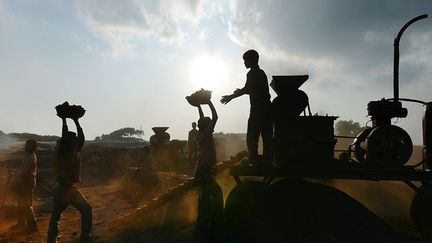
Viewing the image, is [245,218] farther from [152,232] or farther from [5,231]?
[5,231]

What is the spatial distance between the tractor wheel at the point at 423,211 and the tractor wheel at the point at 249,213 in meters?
3.17

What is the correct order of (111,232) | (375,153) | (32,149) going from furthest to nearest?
(32,149) < (111,232) < (375,153)

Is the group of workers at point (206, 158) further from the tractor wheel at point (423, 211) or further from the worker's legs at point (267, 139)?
the tractor wheel at point (423, 211)

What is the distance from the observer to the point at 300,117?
6766 mm

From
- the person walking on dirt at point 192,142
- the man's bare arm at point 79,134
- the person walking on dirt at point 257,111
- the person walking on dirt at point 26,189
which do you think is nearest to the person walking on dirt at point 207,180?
the person walking on dirt at point 257,111

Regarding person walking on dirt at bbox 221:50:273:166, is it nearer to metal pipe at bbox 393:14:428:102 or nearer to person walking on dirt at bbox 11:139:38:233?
metal pipe at bbox 393:14:428:102

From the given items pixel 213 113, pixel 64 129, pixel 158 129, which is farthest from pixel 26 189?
pixel 158 129

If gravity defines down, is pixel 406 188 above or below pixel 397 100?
below

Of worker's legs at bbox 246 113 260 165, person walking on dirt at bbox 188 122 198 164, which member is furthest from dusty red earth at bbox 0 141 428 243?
person walking on dirt at bbox 188 122 198 164

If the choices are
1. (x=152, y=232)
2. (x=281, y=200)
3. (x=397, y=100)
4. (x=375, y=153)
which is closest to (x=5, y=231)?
(x=152, y=232)

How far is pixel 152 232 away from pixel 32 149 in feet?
12.6

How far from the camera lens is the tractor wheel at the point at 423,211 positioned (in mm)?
7355

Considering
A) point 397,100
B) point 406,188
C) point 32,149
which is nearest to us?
point 397,100

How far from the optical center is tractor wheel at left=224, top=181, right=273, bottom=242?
6.20m
